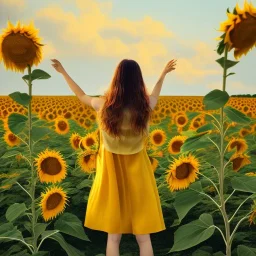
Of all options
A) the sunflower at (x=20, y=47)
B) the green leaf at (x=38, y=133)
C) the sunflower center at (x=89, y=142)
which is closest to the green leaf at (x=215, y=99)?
the green leaf at (x=38, y=133)

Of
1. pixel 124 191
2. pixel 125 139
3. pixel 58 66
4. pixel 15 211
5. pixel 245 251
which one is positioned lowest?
pixel 245 251

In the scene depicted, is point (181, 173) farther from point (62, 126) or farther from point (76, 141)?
point (62, 126)

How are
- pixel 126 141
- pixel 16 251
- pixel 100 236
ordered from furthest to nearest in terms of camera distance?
pixel 100 236
pixel 16 251
pixel 126 141

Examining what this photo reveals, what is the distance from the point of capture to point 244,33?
10.4 ft

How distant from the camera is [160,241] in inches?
179

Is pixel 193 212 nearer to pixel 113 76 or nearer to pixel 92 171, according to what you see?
pixel 92 171

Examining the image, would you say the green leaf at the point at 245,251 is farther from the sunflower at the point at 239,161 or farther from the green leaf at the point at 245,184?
the sunflower at the point at 239,161

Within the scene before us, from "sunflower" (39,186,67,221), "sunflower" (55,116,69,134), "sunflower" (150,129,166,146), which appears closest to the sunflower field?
"sunflower" (39,186,67,221)

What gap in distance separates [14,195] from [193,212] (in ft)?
5.12

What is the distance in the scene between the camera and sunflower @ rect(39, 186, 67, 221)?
3699 mm

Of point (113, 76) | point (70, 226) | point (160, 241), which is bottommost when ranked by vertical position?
point (160, 241)

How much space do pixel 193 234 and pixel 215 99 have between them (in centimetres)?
91

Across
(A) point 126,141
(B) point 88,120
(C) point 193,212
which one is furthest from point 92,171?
(B) point 88,120

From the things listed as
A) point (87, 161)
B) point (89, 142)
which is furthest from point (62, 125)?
point (87, 161)
